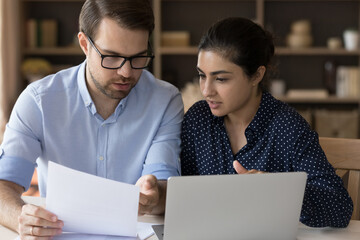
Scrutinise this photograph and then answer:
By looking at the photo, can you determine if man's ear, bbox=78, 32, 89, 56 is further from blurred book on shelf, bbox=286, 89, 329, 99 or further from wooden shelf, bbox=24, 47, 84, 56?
blurred book on shelf, bbox=286, 89, 329, 99

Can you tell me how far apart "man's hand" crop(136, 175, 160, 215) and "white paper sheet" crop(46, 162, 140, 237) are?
0.33 feet

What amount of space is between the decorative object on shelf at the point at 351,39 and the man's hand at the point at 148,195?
3.21 metres

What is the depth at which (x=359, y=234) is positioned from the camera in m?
1.35

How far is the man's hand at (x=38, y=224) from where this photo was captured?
122 cm

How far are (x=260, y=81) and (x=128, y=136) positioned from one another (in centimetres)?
45

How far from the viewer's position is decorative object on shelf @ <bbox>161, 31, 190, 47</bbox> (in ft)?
14.3

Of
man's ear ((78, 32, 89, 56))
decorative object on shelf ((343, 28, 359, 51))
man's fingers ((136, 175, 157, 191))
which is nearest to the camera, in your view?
man's fingers ((136, 175, 157, 191))

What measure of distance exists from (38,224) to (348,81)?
3553mm

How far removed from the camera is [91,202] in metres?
1.18

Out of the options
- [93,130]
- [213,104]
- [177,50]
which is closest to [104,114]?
[93,130]

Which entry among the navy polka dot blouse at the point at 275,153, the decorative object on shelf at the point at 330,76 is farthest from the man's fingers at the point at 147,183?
the decorative object on shelf at the point at 330,76

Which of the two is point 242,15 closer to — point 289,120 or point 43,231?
point 289,120

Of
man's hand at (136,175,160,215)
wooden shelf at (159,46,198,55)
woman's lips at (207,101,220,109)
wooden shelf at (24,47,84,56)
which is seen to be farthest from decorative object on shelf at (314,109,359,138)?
man's hand at (136,175,160,215)

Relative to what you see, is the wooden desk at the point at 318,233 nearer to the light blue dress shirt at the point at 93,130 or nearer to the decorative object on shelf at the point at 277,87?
the light blue dress shirt at the point at 93,130
